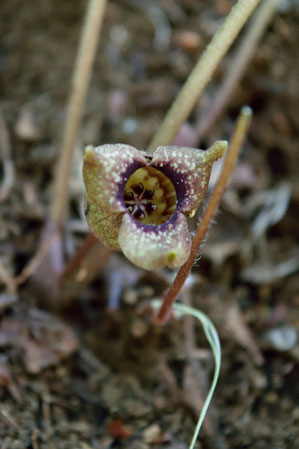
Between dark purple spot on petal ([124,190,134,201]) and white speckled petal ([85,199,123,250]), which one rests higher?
dark purple spot on petal ([124,190,134,201])

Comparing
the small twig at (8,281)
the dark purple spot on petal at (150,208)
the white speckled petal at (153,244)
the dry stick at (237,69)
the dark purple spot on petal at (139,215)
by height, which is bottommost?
the small twig at (8,281)

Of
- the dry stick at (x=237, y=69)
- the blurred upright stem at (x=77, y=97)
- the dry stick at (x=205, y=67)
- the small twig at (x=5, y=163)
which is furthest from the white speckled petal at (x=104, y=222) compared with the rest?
the dry stick at (x=237, y=69)

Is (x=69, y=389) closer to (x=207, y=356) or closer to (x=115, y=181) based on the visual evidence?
(x=207, y=356)

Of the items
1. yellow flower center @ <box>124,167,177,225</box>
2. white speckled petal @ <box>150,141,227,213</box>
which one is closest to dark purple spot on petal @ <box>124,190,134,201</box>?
yellow flower center @ <box>124,167,177,225</box>

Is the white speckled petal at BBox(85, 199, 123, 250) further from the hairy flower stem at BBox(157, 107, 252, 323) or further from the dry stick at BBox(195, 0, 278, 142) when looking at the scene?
the dry stick at BBox(195, 0, 278, 142)

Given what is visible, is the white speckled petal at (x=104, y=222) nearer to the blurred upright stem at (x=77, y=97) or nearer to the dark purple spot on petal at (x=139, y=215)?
the dark purple spot on petal at (x=139, y=215)

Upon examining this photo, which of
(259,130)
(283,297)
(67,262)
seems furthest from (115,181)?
(259,130)
